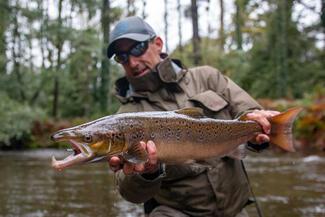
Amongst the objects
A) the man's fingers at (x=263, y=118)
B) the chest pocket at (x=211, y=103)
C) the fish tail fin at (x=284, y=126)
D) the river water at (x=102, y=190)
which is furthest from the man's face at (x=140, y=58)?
the river water at (x=102, y=190)

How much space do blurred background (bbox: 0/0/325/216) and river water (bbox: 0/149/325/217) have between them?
Answer: 2cm

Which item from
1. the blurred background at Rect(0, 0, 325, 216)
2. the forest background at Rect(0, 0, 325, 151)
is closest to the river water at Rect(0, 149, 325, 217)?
the blurred background at Rect(0, 0, 325, 216)

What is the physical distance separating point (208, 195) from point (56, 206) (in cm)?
543

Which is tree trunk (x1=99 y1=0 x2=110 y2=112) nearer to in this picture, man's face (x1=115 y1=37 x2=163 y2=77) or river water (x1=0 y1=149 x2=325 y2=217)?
river water (x1=0 y1=149 x2=325 y2=217)

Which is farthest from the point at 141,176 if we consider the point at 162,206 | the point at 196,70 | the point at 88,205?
the point at 88,205

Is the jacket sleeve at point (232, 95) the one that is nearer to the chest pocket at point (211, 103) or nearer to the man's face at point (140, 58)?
the chest pocket at point (211, 103)

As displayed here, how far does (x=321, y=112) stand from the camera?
1844 cm

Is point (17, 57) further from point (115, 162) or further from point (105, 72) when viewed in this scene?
point (115, 162)

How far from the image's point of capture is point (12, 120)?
829 inches

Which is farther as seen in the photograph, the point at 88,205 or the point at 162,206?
the point at 88,205

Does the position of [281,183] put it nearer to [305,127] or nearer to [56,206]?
[56,206]

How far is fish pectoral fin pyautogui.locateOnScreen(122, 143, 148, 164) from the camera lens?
2809 millimetres

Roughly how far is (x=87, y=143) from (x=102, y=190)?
7.73 meters

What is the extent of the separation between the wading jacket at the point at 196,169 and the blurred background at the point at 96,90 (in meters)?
3.79
